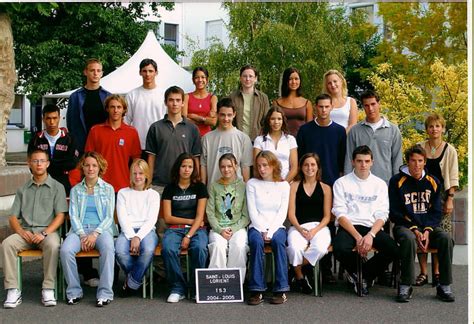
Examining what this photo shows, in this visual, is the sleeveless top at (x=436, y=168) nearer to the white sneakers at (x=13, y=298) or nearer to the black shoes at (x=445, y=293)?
the black shoes at (x=445, y=293)

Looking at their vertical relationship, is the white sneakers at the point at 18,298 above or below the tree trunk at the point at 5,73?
below

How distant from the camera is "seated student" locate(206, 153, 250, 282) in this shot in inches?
279

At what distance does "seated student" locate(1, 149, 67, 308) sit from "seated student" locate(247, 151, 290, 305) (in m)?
1.81

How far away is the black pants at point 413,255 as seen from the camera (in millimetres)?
6949

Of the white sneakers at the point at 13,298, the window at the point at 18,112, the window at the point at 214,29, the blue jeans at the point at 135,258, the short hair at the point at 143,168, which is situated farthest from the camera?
the window at the point at 214,29

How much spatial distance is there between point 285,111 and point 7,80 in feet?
18.3

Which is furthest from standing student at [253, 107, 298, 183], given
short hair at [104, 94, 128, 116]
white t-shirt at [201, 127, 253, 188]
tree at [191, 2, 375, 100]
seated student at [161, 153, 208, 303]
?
tree at [191, 2, 375, 100]

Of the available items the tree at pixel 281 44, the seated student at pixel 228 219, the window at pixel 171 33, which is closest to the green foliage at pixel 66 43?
the tree at pixel 281 44

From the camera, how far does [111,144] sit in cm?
760

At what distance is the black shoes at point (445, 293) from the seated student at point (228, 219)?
184 centimetres

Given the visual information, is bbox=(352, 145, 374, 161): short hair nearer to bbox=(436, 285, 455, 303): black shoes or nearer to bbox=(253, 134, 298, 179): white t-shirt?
bbox=(253, 134, 298, 179): white t-shirt

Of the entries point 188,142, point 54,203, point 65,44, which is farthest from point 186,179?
point 65,44

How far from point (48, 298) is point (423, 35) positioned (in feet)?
48.1

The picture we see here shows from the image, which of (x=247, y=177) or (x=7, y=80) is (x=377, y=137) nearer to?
(x=247, y=177)
